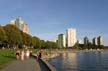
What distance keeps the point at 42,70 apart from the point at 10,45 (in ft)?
391

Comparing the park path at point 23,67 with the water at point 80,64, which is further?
the water at point 80,64

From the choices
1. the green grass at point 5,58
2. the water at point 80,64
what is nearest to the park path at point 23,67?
the green grass at point 5,58

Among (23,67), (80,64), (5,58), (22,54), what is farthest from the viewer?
(80,64)

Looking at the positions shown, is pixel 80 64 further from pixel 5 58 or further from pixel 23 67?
pixel 23 67

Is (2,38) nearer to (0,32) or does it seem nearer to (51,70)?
(0,32)

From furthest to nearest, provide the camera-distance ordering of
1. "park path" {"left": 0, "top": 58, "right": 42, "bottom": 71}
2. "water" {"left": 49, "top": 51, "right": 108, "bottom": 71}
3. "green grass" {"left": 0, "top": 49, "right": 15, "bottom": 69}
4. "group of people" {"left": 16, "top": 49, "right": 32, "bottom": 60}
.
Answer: "group of people" {"left": 16, "top": 49, "right": 32, "bottom": 60} < "water" {"left": 49, "top": 51, "right": 108, "bottom": 71} < "green grass" {"left": 0, "top": 49, "right": 15, "bottom": 69} < "park path" {"left": 0, "top": 58, "right": 42, "bottom": 71}

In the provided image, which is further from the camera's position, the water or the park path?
the water

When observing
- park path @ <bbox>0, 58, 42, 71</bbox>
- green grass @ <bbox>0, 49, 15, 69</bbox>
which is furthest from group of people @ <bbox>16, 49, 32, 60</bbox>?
park path @ <bbox>0, 58, 42, 71</bbox>

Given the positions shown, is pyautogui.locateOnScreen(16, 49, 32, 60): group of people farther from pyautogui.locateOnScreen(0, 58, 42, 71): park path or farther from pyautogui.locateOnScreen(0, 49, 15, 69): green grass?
pyautogui.locateOnScreen(0, 58, 42, 71): park path

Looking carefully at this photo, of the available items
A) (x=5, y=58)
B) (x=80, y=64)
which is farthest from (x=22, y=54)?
(x=80, y=64)

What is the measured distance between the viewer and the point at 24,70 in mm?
28953

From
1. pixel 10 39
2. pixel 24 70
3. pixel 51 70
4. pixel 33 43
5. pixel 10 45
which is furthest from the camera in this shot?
pixel 33 43

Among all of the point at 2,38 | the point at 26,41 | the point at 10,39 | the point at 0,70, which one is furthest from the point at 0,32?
the point at 0,70

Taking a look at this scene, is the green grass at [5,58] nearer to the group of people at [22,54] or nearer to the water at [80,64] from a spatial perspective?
the group of people at [22,54]
